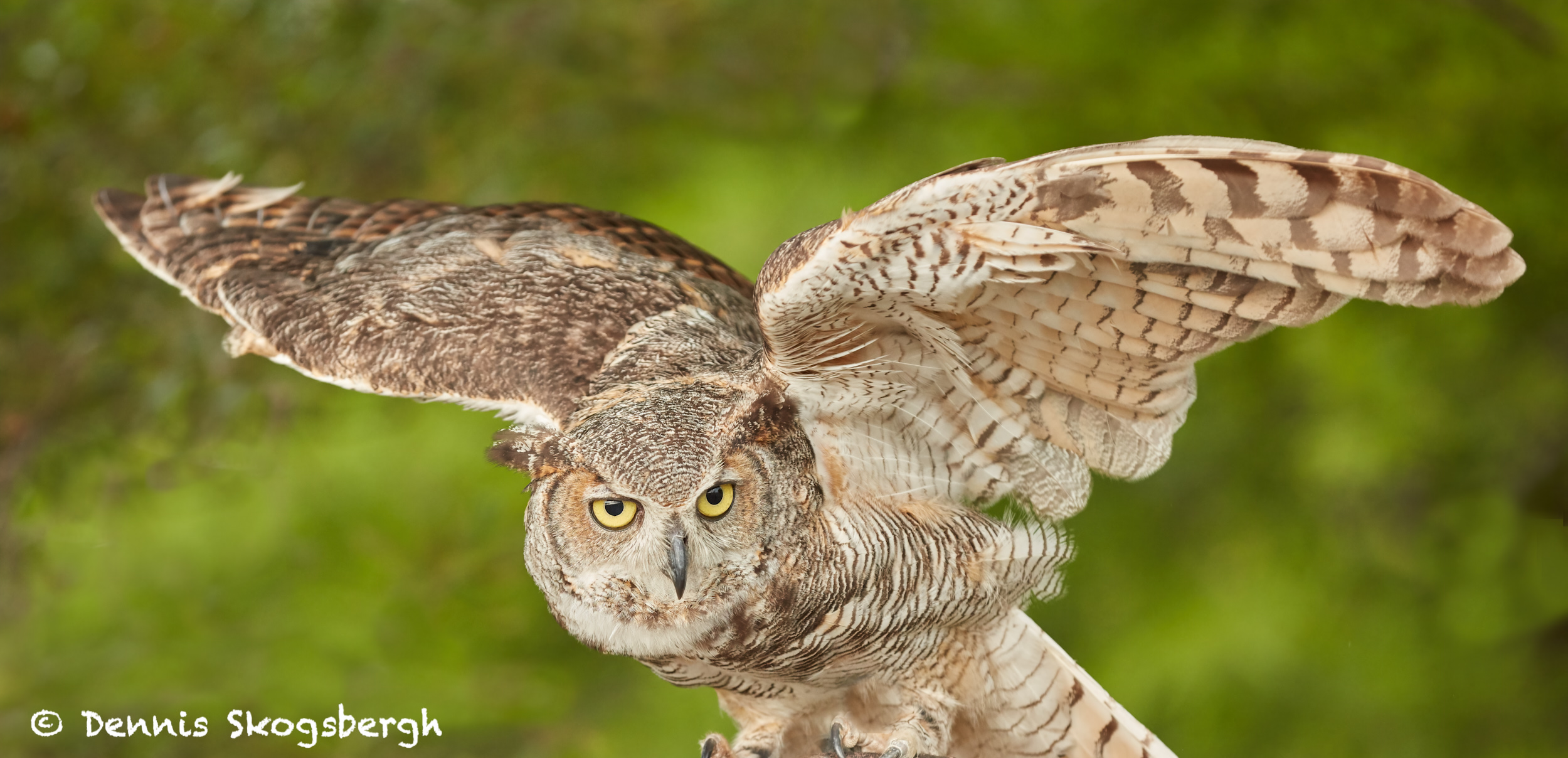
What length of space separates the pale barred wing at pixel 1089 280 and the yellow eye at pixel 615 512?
31 centimetres

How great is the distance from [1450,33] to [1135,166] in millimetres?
2708

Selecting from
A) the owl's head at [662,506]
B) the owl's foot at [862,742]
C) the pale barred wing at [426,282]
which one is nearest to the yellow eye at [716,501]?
the owl's head at [662,506]

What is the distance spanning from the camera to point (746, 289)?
2.56 metres

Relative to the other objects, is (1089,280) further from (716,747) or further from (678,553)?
(716,747)

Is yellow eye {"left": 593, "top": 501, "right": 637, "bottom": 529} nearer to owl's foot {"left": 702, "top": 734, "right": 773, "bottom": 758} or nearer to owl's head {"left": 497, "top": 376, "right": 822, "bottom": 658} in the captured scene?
owl's head {"left": 497, "top": 376, "right": 822, "bottom": 658}

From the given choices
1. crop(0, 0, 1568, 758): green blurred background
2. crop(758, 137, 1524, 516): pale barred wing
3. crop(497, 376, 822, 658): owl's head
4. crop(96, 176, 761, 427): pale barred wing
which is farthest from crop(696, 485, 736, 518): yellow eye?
crop(0, 0, 1568, 758): green blurred background

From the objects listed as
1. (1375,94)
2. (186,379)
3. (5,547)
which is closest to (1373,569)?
(1375,94)

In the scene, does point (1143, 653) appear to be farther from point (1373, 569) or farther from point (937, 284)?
point (937, 284)

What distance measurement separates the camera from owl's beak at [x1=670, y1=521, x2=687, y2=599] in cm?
160

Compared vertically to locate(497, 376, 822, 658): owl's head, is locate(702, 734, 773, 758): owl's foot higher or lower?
lower

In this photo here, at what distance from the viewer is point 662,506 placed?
1.58 meters

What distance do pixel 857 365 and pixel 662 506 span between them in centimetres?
37

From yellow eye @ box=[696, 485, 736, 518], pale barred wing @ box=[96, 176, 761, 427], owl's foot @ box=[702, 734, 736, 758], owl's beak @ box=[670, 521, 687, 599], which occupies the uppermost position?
pale barred wing @ box=[96, 176, 761, 427]

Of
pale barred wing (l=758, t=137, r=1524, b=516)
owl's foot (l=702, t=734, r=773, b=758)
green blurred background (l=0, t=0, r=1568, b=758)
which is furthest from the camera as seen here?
green blurred background (l=0, t=0, r=1568, b=758)
